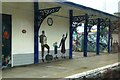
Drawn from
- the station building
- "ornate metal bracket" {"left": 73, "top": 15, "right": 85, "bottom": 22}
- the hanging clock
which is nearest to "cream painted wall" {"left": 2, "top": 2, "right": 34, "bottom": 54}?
the station building

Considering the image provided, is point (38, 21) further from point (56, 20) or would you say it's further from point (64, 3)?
point (56, 20)

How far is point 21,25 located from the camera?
1485 cm

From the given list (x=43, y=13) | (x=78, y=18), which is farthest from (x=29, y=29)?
(x=78, y=18)

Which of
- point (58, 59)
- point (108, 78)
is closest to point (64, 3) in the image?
point (58, 59)

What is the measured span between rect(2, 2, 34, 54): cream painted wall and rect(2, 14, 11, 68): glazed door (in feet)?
0.96

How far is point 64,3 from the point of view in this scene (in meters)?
15.0

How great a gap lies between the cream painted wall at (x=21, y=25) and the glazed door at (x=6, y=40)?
0.29 metres

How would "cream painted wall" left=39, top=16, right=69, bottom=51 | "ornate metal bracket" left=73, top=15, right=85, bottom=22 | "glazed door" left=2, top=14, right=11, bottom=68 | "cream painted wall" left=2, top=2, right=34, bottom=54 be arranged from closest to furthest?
"glazed door" left=2, top=14, right=11, bottom=68 < "cream painted wall" left=2, top=2, right=34, bottom=54 < "cream painted wall" left=39, top=16, right=69, bottom=51 < "ornate metal bracket" left=73, top=15, right=85, bottom=22

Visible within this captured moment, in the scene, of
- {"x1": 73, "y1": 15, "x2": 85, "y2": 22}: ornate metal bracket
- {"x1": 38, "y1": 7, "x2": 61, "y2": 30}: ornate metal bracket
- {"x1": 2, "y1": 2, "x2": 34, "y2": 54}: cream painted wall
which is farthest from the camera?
{"x1": 73, "y1": 15, "x2": 85, "y2": 22}: ornate metal bracket

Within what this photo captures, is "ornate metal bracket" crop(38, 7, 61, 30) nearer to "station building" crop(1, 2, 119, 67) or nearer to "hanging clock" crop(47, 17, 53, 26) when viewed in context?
"station building" crop(1, 2, 119, 67)

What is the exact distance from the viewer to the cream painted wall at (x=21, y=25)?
46.5 feet

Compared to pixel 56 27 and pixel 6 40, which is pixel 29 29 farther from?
pixel 56 27

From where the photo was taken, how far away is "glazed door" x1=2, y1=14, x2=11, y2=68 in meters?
13.6

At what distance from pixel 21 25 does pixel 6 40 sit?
1409 millimetres
